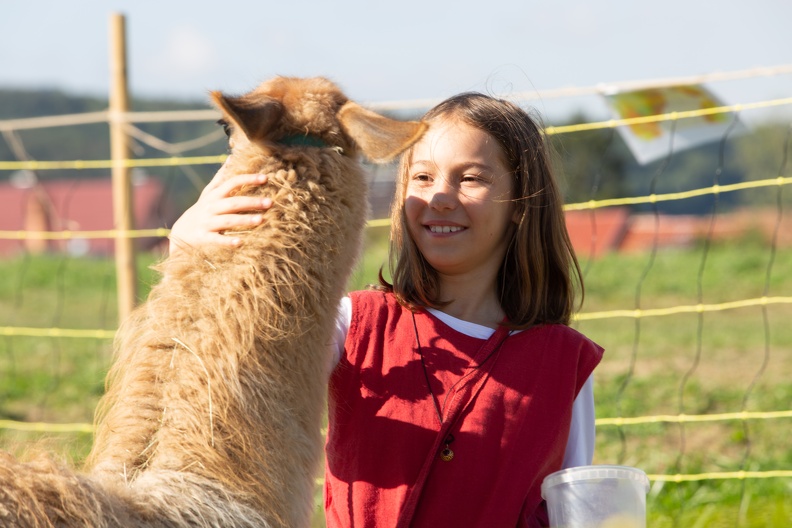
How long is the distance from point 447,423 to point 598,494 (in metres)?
0.52

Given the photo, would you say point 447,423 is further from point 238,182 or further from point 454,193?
point 238,182

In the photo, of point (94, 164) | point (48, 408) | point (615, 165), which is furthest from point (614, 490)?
Result: point (615, 165)

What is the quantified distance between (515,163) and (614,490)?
107 centimetres

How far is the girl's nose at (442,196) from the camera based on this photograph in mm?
2627

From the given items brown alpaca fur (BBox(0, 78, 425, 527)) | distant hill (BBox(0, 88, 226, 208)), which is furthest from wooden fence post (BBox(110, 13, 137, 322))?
distant hill (BBox(0, 88, 226, 208))

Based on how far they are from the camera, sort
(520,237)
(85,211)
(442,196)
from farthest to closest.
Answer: (85,211) → (520,237) → (442,196)

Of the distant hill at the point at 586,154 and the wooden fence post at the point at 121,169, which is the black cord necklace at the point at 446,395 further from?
the distant hill at the point at 586,154

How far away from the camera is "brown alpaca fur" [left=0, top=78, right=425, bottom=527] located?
192 centimetres

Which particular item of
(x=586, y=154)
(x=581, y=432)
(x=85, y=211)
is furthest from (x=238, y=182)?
(x=85, y=211)

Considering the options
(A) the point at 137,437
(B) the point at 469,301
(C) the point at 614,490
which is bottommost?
(C) the point at 614,490

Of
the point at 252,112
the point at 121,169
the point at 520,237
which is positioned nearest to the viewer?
the point at 252,112

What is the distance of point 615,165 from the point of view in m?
31.5

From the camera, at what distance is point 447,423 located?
252cm

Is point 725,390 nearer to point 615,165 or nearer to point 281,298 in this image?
point 281,298
